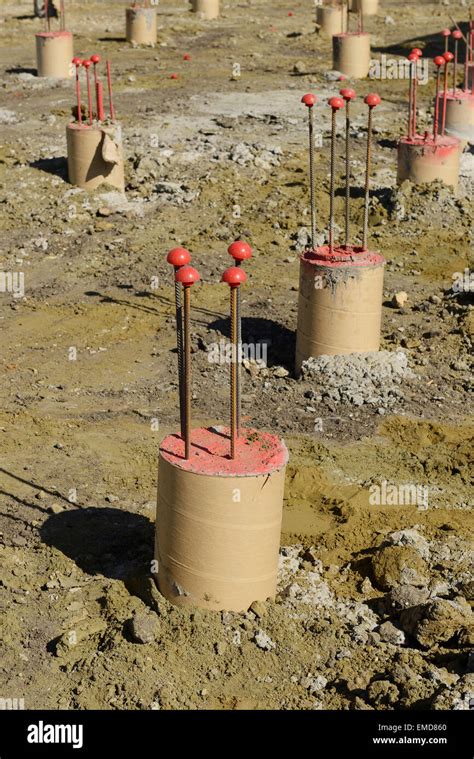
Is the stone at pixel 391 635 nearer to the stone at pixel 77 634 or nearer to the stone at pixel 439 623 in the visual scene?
the stone at pixel 439 623

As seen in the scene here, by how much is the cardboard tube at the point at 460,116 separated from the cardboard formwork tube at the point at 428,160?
299 cm

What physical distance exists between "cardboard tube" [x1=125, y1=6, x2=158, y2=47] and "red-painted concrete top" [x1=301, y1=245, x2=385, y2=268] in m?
17.3

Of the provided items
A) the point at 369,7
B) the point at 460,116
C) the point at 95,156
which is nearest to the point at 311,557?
the point at 95,156

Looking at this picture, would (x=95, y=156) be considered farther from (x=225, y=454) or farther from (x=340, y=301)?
A: (x=225, y=454)

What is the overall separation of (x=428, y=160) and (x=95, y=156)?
15.2ft

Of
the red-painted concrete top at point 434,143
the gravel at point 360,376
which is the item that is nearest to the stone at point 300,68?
the red-painted concrete top at point 434,143

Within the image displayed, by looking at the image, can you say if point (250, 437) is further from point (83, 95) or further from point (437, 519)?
point (83, 95)

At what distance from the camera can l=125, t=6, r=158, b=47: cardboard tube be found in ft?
86.5

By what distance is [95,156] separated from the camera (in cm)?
1633

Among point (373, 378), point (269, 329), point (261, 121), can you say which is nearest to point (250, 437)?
point (373, 378)

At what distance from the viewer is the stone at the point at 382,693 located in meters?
6.35

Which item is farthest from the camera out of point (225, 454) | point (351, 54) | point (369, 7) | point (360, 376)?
point (369, 7)

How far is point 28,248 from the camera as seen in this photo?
48.5 ft
